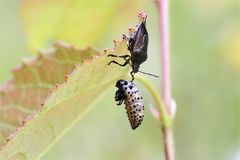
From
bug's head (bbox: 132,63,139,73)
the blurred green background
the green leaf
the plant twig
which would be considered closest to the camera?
the green leaf

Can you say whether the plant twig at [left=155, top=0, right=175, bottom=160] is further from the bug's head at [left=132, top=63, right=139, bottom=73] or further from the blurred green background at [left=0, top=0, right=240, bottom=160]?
the blurred green background at [left=0, top=0, right=240, bottom=160]

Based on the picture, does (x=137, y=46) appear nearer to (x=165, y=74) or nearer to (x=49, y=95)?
(x=165, y=74)

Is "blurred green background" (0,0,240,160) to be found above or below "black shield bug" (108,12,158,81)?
above

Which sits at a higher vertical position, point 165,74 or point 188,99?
point 188,99

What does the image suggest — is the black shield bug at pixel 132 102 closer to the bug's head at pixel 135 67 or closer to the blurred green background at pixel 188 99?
the bug's head at pixel 135 67

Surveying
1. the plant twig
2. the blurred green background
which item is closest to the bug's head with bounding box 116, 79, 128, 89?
the plant twig

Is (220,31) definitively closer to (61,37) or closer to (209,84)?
(209,84)

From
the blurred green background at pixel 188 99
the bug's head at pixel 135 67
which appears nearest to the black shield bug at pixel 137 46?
the bug's head at pixel 135 67

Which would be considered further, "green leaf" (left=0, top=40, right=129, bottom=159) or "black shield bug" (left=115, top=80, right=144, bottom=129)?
"black shield bug" (left=115, top=80, right=144, bottom=129)

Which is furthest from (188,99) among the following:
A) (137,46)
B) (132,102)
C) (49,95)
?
(49,95)
